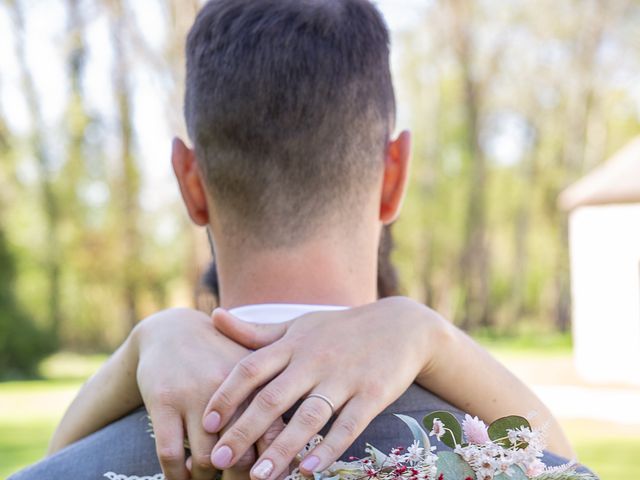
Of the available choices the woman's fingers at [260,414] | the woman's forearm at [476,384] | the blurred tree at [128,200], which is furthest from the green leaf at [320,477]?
the blurred tree at [128,200]

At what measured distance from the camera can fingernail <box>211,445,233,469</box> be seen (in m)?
1.31

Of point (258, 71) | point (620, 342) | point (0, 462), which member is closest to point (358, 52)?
point (258, 71)

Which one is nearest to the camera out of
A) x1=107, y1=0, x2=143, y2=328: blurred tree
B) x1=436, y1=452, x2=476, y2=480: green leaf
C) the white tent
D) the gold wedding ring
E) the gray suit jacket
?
x1=436, y1=452, x2=476, y2=480: green leaf

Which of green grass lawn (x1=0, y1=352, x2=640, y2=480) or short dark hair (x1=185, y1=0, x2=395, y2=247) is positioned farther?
green grass lawn (x1=0, y1=352, x2=640, y2=480)

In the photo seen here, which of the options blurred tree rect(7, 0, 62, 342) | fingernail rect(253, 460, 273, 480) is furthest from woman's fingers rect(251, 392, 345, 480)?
blurred tree rect(7, 0, 62, 342)

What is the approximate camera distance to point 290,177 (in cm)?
168

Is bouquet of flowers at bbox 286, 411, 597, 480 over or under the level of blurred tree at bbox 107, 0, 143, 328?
Answer: over

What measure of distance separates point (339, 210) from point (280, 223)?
0.38 feet

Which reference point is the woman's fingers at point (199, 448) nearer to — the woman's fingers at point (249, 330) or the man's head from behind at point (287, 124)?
the woman's fingers at point (249, 330)

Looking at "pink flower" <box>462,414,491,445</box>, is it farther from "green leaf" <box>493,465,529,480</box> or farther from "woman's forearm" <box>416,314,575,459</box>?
"woman's forearm" <box>416,314,575,459</box>

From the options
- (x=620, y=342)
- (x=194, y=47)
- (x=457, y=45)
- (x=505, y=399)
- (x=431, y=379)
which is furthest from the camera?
(x=457, y=45)

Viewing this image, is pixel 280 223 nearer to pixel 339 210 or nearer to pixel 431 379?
pixel 339 210

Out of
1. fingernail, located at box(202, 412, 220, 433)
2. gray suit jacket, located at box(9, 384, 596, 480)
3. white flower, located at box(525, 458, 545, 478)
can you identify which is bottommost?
gray suit jacket, located at box(9, 384, 596, 480)

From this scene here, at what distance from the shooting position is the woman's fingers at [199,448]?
4.47 ft
